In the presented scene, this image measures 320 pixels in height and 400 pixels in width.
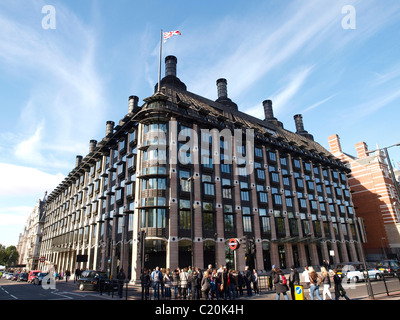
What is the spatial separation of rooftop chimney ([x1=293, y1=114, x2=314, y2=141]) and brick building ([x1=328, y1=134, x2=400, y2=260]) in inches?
369

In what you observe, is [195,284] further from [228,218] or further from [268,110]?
[268,110]

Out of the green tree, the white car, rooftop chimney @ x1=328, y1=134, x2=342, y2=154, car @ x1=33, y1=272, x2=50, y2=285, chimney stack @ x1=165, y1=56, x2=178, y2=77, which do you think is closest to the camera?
the white car

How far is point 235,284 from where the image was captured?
1756cm

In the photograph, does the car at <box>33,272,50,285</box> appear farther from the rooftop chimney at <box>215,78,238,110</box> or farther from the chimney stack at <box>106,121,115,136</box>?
the rooftop chimney at <box>215,78,238,110</box>

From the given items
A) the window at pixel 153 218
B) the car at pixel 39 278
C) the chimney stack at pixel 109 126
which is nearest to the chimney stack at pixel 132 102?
the chimney stack at pixel 109 126

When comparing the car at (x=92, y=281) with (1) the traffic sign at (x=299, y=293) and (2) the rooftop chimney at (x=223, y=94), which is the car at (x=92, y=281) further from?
(2) the rooftop chimney at (x=223, y=94)

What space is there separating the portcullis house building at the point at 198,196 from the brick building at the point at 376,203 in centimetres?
686

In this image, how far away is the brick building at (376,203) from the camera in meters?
55.2

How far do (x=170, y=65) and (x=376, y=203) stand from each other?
53.3 meters

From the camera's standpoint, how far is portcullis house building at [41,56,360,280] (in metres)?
32.0

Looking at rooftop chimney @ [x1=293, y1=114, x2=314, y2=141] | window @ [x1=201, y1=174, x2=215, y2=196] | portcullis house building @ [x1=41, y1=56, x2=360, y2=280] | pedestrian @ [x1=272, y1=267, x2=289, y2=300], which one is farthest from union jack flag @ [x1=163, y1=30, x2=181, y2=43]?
rooftop chimney @ [x1=293, y1=114, x2=314, y2=141]

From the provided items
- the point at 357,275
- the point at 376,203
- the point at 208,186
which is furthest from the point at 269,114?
the point at 357,275

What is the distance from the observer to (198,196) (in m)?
33.9
